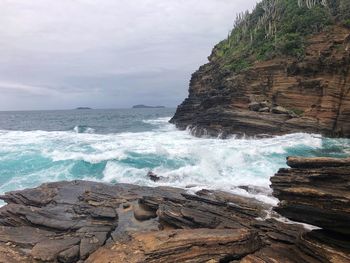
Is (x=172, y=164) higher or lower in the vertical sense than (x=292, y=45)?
lower

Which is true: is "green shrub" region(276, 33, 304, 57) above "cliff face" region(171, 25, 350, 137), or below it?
above

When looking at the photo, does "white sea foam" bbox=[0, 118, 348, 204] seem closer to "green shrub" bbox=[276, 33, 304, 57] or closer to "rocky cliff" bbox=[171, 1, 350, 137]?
"rocky cliff" bbox=[171, 1, 350, 137]

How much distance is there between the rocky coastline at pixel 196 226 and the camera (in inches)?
254

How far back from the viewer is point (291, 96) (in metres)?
32.2

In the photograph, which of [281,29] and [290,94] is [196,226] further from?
[281,29]

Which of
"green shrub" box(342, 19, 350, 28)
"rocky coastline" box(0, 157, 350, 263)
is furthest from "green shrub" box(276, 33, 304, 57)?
"rocky coastline" box(0, 157, 350, 263)

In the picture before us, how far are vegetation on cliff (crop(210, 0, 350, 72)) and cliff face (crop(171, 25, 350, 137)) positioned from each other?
136 centimetres

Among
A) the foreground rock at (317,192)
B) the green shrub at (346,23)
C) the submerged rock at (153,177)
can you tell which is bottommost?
the submerged rock at (153,177)

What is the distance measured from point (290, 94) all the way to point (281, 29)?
1223cm

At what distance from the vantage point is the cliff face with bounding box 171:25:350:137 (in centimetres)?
2920

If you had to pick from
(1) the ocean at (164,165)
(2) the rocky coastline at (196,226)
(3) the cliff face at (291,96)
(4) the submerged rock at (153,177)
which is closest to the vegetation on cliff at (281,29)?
(3) the cliff face at (291,96)

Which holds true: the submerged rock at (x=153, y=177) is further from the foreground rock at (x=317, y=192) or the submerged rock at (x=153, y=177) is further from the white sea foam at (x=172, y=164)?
the foreground rock at (x=317, y=192)

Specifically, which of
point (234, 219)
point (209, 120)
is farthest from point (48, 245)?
point (209, 120)

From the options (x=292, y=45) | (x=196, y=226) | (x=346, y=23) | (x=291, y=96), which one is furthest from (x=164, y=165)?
(x=346, y=23)
